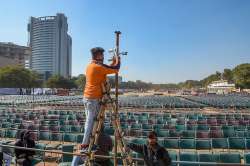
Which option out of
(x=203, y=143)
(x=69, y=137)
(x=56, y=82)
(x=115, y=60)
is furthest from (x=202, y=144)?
(x=56, y=82)

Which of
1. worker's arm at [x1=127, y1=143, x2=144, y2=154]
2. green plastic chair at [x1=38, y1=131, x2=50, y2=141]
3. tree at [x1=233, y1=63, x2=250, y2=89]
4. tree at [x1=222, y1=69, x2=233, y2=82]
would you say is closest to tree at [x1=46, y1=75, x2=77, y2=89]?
tree at [x1=233, y1=63, x2=250, y2=89]

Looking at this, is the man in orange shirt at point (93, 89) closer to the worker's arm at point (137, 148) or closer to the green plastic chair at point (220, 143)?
the worker's arm at point (137, 148)

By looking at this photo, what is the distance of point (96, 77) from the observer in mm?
4750

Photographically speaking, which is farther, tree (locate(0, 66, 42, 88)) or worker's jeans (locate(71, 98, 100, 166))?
tree (locate(0, 66, 42, 88))

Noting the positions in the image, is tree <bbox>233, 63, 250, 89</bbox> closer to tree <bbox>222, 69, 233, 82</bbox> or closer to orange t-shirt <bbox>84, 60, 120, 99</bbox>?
→ tree <bbox>222, 69, 233, 82</bbox>

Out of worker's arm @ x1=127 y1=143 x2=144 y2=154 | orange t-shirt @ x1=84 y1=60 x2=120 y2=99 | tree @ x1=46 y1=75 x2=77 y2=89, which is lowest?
worker's arm @ x1=127 y1=143 x2=144 y2=154

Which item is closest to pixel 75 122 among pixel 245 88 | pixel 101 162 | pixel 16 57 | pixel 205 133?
pixel 205 133

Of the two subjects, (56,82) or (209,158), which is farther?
(56,82)

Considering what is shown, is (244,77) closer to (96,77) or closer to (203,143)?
(203,143)

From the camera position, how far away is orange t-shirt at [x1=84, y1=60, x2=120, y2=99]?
4727mm

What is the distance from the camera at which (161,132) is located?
1409 centimetres

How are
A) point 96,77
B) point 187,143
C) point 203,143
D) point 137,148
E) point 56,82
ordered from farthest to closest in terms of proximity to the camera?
1. point 56,82
2. point 187,143
3. point 203,143
4. point 137,148
5. point 96,77

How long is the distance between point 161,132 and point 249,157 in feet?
18.5

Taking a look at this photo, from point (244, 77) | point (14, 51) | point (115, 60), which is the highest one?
point (14, 51)
